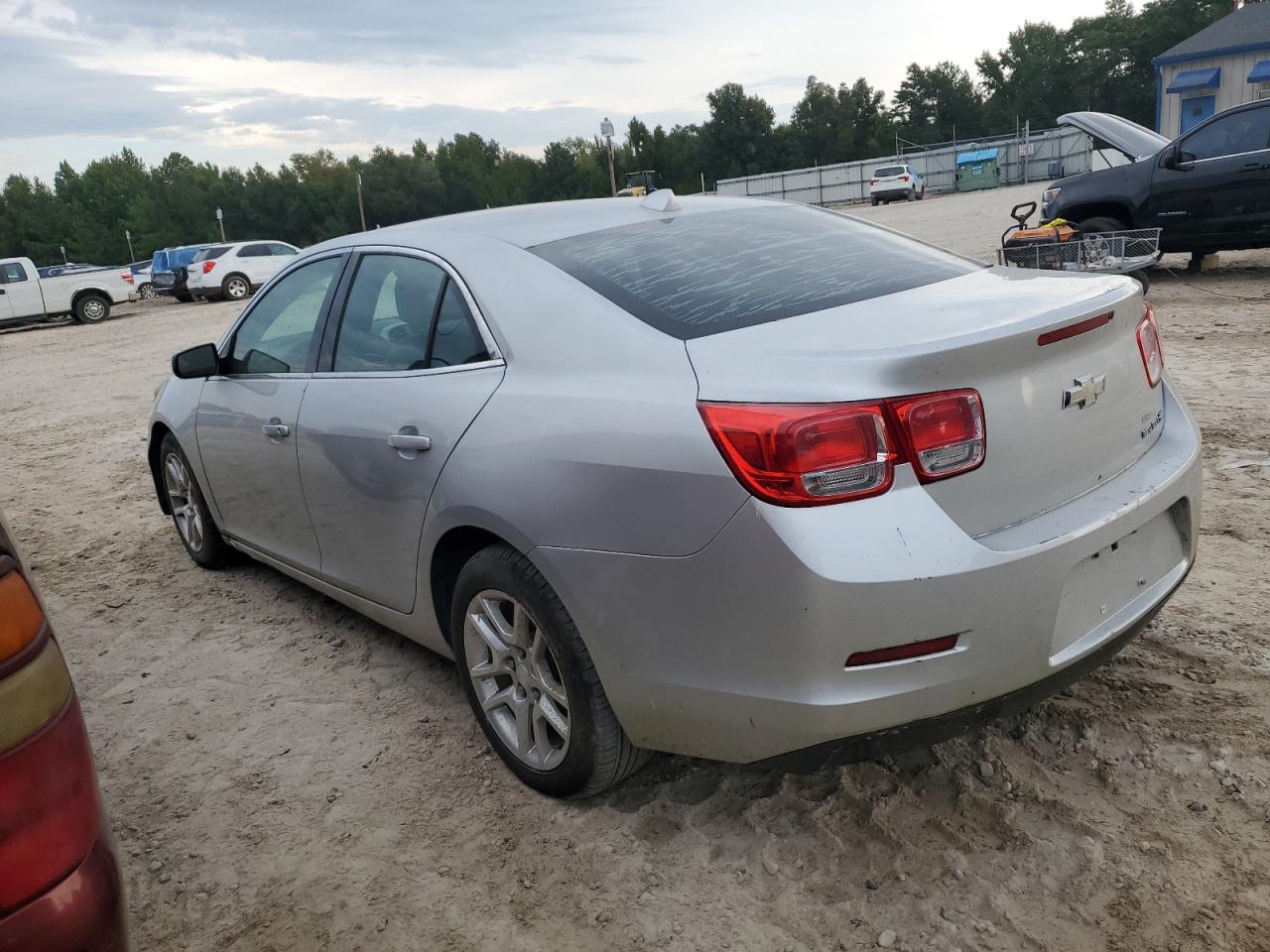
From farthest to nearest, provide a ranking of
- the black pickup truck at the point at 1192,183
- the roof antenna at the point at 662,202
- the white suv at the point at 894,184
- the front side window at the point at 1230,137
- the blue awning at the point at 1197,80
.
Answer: the blue awning at the point at 1197,80, the white suv at the point at 894,184, the front side window at the point at 1230,137, the black pickup truck at the point at 1192,183, the roof antenna at the point at 662,202

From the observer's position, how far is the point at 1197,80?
44094 millimetres

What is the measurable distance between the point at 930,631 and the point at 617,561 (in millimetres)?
695

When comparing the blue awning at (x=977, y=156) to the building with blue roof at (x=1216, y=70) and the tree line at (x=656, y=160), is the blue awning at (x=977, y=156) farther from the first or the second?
the tree line at (x=656, y=160)

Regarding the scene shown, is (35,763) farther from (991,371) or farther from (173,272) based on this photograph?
(173,272)

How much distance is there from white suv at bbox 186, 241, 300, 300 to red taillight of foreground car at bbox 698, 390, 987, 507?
2772 centimetres

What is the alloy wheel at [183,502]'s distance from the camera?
4871mm

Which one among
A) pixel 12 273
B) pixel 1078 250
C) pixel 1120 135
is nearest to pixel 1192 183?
pixel 1120 135

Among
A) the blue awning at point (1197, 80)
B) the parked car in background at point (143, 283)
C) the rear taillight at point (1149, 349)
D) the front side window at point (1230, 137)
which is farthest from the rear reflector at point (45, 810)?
the blue awning at point (1197, 80)

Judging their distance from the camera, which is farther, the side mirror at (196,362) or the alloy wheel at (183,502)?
the alloy wheel at (183,502)

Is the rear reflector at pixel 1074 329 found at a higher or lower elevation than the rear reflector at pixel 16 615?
higher

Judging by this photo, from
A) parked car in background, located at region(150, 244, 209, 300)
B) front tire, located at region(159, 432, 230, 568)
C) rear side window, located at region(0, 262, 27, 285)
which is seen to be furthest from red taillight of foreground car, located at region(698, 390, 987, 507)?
parked car in background, located at region(150, 244, 209, 300)

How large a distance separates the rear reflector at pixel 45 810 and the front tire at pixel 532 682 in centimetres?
118

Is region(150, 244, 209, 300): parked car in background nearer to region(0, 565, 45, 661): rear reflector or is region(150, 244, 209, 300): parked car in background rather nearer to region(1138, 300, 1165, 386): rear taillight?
region(1138, 300, 1165, 386): rear taillight

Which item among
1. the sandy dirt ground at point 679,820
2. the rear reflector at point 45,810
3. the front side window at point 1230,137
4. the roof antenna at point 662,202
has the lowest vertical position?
the sandy dirt ground at point 679,820
